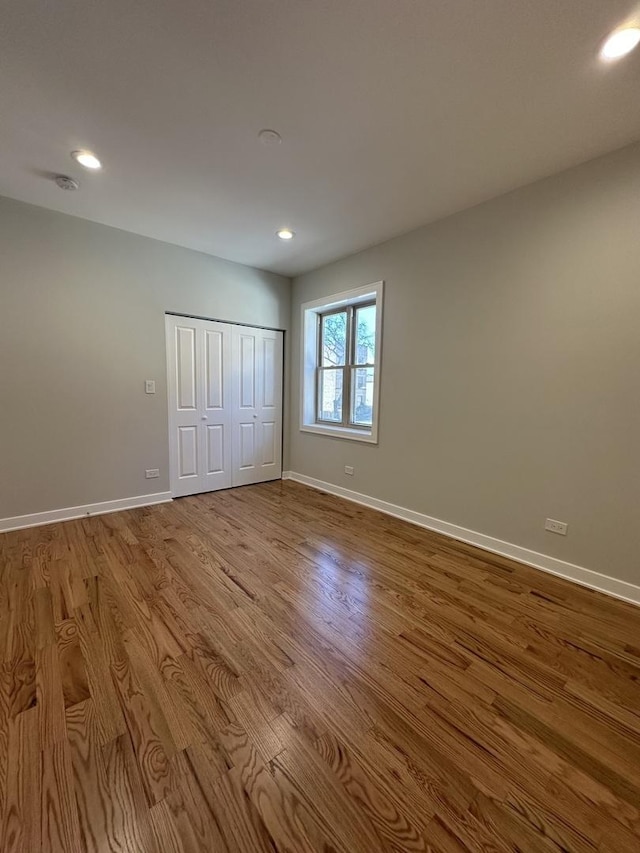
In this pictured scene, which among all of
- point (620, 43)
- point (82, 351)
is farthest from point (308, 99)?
point (82, 351)

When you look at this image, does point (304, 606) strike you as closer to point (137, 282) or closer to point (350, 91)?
point (350, 91)

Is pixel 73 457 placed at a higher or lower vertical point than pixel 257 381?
lower

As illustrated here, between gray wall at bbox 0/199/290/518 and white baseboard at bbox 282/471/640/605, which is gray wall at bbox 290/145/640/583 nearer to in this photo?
white baseboard at bbox 282/471/640/605

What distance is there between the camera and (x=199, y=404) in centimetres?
393

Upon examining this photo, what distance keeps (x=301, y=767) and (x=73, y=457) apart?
316cm

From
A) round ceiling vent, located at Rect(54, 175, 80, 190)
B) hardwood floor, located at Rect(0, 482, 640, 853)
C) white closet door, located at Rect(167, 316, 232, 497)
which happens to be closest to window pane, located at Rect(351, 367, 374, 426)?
white closet door, located at Rect(167, 316, 232, 497)

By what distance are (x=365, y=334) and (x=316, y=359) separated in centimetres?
86

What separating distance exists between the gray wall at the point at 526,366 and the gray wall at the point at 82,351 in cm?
233

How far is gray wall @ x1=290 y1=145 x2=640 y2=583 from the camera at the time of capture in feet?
6.89

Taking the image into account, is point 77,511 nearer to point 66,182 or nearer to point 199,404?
point 199,404

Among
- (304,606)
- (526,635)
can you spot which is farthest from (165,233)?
(526,635)

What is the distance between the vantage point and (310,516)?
3354 mm

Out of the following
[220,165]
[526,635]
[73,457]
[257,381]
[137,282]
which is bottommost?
[526,635]

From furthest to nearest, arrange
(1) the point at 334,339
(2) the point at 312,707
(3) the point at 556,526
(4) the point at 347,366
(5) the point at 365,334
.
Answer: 1. (1) the point at 334,339
2. (4) the point at 347,366
3. (5) the point at 365,334
4. (3) the point at 556,526
5. (2) the point at 312,707
